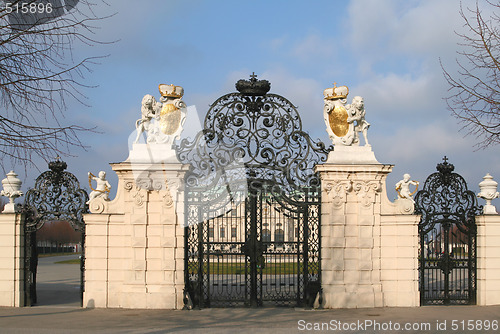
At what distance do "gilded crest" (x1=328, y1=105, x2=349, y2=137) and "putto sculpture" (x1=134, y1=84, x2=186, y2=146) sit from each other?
143 inches

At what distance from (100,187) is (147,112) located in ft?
7.04

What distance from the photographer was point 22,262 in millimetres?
13375

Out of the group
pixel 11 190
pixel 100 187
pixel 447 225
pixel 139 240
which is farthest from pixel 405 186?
pixel 11 190

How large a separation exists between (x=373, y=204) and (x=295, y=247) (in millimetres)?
2124

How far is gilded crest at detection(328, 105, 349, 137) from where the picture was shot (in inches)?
525

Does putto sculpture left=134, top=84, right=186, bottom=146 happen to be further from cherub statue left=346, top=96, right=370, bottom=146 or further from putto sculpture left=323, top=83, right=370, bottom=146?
cherub statue left=346, top=96, right=370, bottom=146

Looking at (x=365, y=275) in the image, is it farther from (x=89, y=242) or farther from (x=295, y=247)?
(x=89, y=242)

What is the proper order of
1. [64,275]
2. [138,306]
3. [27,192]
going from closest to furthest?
[138,306] → [27,192] → [64,275]

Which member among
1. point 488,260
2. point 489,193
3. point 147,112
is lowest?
point 488,260

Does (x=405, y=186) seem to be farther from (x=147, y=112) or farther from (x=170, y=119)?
(x=147, y=112)

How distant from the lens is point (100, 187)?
526 inches

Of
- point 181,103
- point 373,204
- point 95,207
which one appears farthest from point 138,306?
point 373,204

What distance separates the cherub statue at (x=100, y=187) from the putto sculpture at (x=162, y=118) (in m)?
1.23

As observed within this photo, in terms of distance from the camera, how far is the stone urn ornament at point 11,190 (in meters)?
13.6
